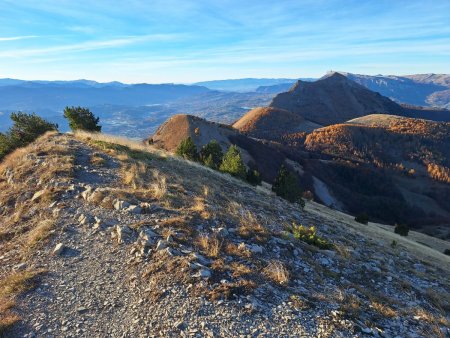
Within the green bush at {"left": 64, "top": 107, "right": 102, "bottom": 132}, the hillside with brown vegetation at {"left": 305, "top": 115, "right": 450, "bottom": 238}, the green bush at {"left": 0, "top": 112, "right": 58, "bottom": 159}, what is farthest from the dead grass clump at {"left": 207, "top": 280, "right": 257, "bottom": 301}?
the hillside with brown vegetation at {"left": 305, "top": 115, "right": 450, "bottom": 238}

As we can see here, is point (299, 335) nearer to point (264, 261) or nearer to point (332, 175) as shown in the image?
point (264, 261)

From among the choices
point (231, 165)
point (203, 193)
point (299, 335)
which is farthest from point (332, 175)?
point (299, 335)

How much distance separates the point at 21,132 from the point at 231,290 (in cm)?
2843

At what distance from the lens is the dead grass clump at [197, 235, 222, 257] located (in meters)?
12.4

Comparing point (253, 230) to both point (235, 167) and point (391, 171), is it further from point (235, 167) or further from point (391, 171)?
point (391, 171)

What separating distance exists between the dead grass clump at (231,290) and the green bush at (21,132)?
25.4m

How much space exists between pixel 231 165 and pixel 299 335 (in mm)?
27320

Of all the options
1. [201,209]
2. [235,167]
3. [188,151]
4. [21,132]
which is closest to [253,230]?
[201,209]

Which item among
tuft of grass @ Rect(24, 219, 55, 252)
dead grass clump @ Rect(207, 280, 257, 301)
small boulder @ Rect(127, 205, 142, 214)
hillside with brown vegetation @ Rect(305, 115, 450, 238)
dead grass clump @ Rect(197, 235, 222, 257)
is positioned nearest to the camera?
dead grass clump @ Rect(207, 280, 257, 301)

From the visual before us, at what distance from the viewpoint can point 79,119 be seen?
3759 cm

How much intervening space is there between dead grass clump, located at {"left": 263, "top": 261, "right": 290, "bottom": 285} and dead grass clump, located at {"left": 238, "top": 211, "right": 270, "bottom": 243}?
6.01ft

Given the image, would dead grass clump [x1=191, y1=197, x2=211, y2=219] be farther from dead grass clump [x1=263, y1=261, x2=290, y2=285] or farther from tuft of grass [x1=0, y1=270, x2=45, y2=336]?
tuft of grass [x1=0, y1=270, x2=45, y2=336]

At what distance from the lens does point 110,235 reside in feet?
44.4

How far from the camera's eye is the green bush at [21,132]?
96.4 ft
